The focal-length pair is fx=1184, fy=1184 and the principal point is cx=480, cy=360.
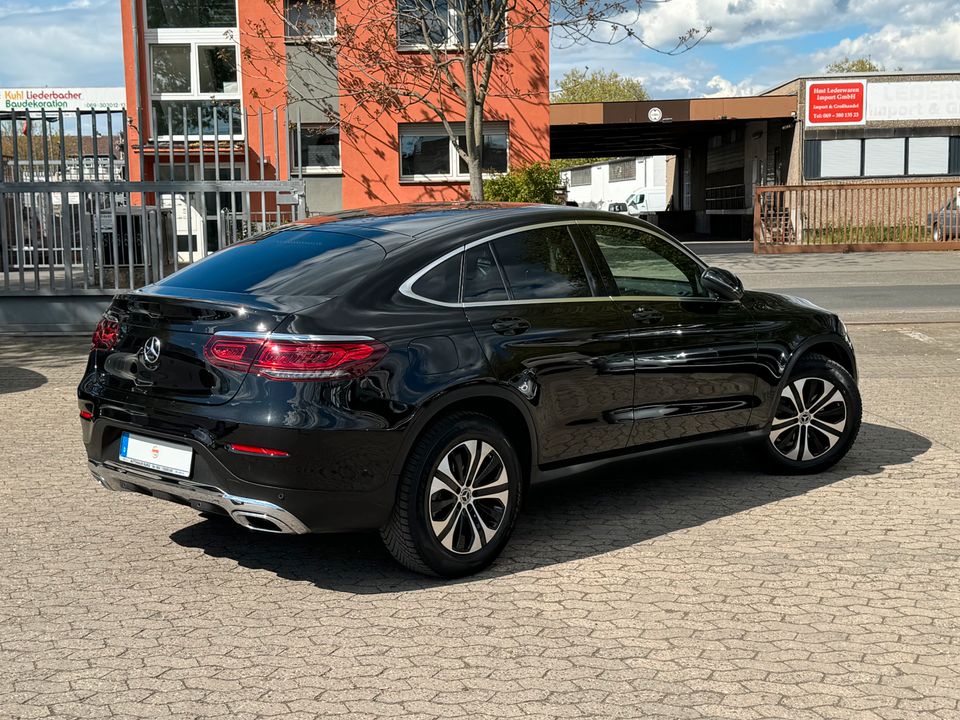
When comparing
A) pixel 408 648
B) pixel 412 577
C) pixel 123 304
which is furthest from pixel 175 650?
pixel 123 304

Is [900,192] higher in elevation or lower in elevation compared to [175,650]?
higher

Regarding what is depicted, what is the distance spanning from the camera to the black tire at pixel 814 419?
685 centimetres

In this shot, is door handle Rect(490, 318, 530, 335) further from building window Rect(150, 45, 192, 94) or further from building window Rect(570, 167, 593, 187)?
building window Rect(570, 167, 593, 187)

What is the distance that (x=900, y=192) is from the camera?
31359 millimetres

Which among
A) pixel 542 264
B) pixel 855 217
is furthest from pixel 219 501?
pixel 855 217

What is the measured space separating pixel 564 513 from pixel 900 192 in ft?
91.2

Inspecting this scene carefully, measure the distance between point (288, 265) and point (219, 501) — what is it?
1.12 meters

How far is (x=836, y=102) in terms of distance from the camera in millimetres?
38500

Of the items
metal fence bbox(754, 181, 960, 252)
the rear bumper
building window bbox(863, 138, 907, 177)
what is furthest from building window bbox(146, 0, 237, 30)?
the rear bumper

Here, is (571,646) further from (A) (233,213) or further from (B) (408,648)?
(A) (233,213)

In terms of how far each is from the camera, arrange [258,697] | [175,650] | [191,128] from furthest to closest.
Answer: [191,128] → [175,650] → [258,697]

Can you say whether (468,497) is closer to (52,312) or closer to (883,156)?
(52,312)

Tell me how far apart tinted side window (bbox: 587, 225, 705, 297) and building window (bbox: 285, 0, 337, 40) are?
66.2ft

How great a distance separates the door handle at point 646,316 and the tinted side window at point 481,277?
2.80 feet
